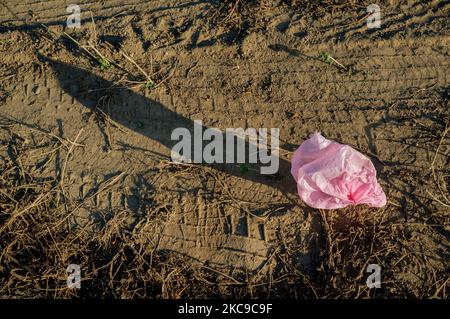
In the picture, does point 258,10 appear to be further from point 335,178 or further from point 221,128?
point 335,178

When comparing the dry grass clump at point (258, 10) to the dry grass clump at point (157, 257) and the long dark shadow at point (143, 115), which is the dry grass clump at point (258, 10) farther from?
the dry grass clump at point (157, 257)

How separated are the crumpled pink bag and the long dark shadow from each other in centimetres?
27

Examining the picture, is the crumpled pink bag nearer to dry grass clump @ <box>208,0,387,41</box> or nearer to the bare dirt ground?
the bare dirt ground

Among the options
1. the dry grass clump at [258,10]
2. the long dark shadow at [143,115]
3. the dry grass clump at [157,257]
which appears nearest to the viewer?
the dry grass clump at [157,257]

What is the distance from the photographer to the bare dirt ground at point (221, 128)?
3268 millimetres

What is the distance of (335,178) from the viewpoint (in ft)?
10.2

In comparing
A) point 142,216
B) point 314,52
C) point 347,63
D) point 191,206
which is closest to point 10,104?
point 142,216

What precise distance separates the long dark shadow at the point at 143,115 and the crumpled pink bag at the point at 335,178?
27 centimetres

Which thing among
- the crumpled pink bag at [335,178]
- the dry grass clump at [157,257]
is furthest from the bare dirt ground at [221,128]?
the crumpled pink bag at [335,178]

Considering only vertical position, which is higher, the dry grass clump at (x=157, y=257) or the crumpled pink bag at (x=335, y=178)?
the crumpled pink bag at (x=335, y=178)

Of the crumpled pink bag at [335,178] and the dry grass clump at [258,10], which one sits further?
the dry grass clump at [258,10]

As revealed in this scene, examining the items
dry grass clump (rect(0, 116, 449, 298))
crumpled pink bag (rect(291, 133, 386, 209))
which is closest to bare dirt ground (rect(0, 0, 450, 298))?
dry grass clump (rect(0, 116, 449, 298))

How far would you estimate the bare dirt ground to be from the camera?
3.27 m
